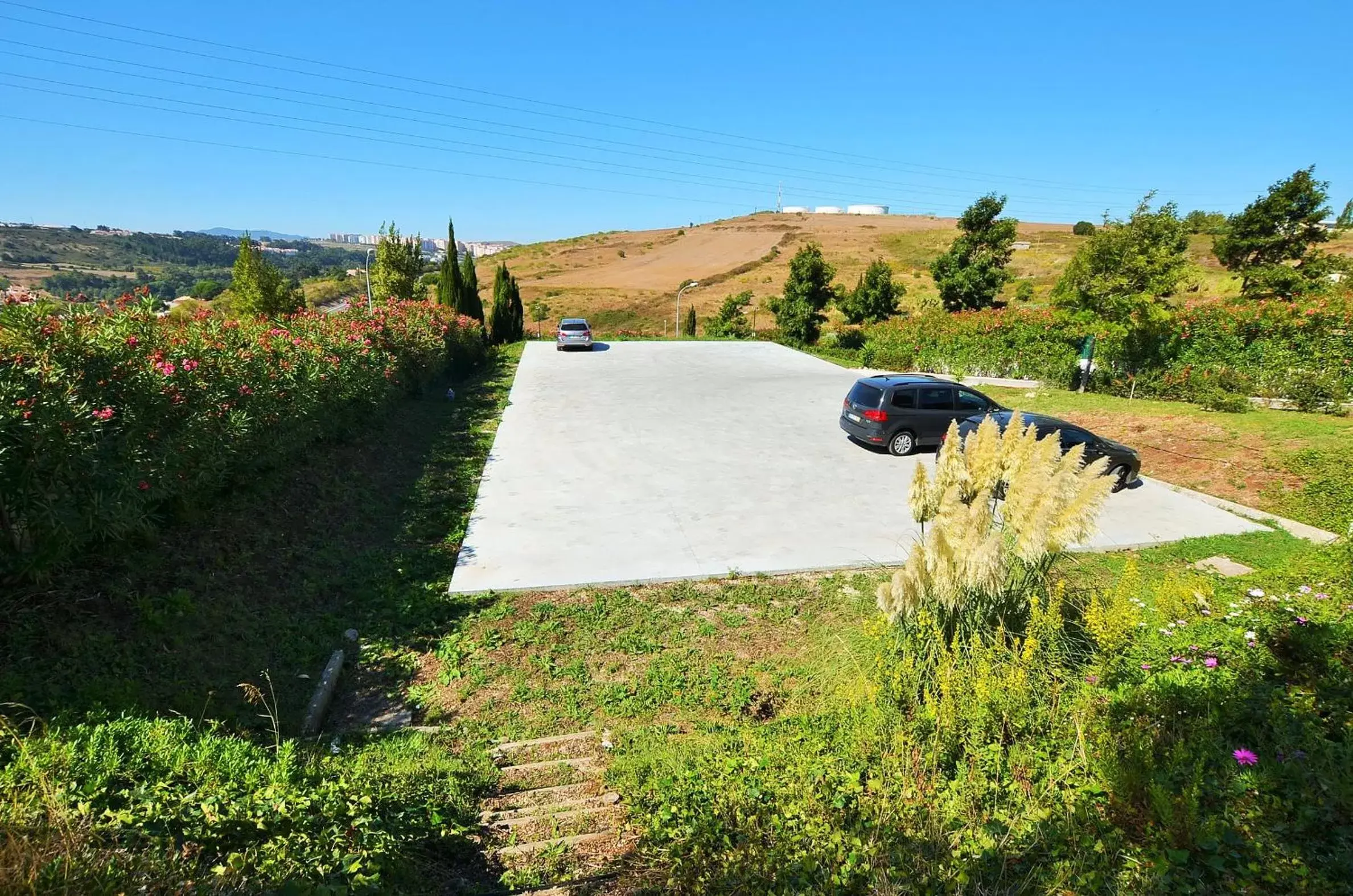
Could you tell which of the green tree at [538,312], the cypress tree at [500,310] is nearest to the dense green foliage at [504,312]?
the cypress tree at [500,310]

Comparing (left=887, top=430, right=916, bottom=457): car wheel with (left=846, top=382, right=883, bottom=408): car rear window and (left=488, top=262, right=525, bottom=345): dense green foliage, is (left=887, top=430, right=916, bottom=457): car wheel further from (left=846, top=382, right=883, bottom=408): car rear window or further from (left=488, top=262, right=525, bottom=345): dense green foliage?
(left=488, top=262, right=525, bottom=345): dense green foliage

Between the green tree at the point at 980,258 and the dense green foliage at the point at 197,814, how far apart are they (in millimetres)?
28732

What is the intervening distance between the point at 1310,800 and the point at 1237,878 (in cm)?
66

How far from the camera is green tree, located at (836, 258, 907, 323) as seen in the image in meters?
32.7

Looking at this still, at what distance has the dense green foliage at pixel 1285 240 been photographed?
21.6 m

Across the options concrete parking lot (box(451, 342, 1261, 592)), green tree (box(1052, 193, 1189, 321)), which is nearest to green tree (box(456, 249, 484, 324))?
concrete parking lot (box(451, 342, 1261, 592))

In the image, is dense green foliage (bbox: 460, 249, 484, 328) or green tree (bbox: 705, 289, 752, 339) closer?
dense green foliage (bbox: 460, 249, 484, 328)

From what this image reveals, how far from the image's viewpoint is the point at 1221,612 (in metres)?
5.36

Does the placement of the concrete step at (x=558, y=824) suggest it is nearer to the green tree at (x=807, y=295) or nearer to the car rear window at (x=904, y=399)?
the car rear window at (x=904, y=399)

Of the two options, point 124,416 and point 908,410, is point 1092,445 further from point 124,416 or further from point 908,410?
point 124,416

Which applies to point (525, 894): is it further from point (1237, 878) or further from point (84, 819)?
point (1237, 878)

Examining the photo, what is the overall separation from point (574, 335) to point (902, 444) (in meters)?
18.5

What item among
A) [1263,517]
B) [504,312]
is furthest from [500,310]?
[1263,517]

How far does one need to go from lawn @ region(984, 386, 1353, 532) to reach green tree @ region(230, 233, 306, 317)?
72.6 feet
